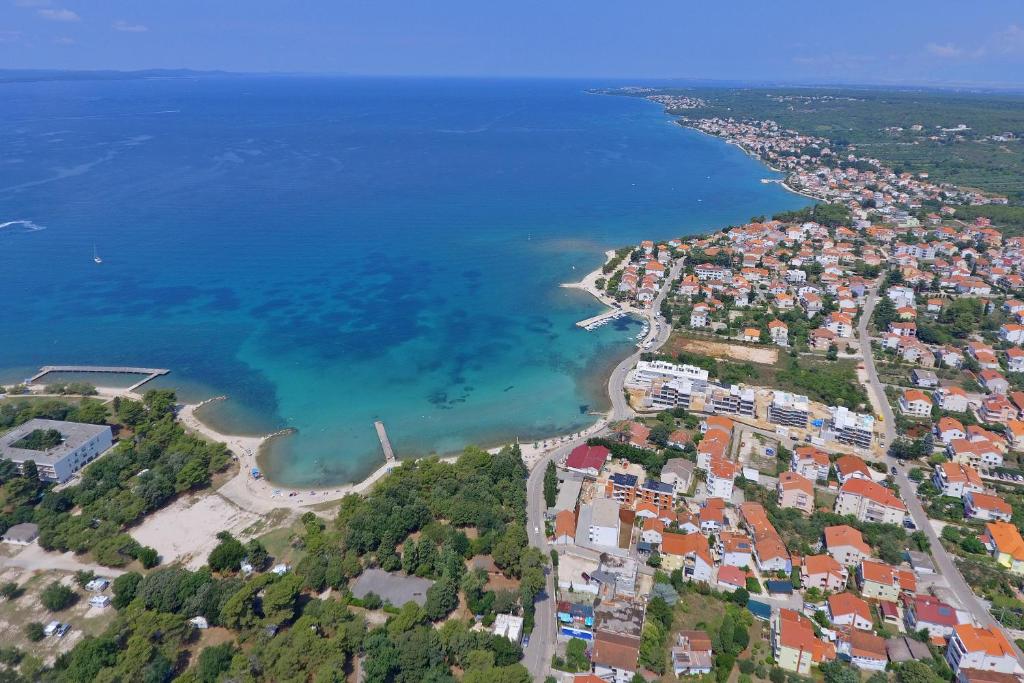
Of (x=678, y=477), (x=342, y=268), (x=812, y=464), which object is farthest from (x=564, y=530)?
(x=342, y=268)

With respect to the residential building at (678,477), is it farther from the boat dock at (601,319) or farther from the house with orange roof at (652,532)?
the boat dock at (601,319)

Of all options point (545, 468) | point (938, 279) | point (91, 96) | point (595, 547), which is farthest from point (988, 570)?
point (91, 96)

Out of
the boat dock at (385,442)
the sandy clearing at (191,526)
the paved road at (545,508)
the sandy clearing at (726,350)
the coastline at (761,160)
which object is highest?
the coastline at (761,160)

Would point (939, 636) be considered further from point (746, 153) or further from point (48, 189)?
point (746, 153)

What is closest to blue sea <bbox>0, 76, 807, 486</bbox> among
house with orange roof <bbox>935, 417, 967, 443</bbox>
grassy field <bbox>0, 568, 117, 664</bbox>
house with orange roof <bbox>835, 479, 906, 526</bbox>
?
grassy field <bbox>0, 568, 117, 664</bbox>

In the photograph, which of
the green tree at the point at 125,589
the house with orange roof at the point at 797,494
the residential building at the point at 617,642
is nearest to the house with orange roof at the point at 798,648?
the residential building at the point at 617,642

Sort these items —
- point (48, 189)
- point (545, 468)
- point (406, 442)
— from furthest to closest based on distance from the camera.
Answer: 1. point (48, 189)
2. point (406, 442)
3. point (545, 468)
